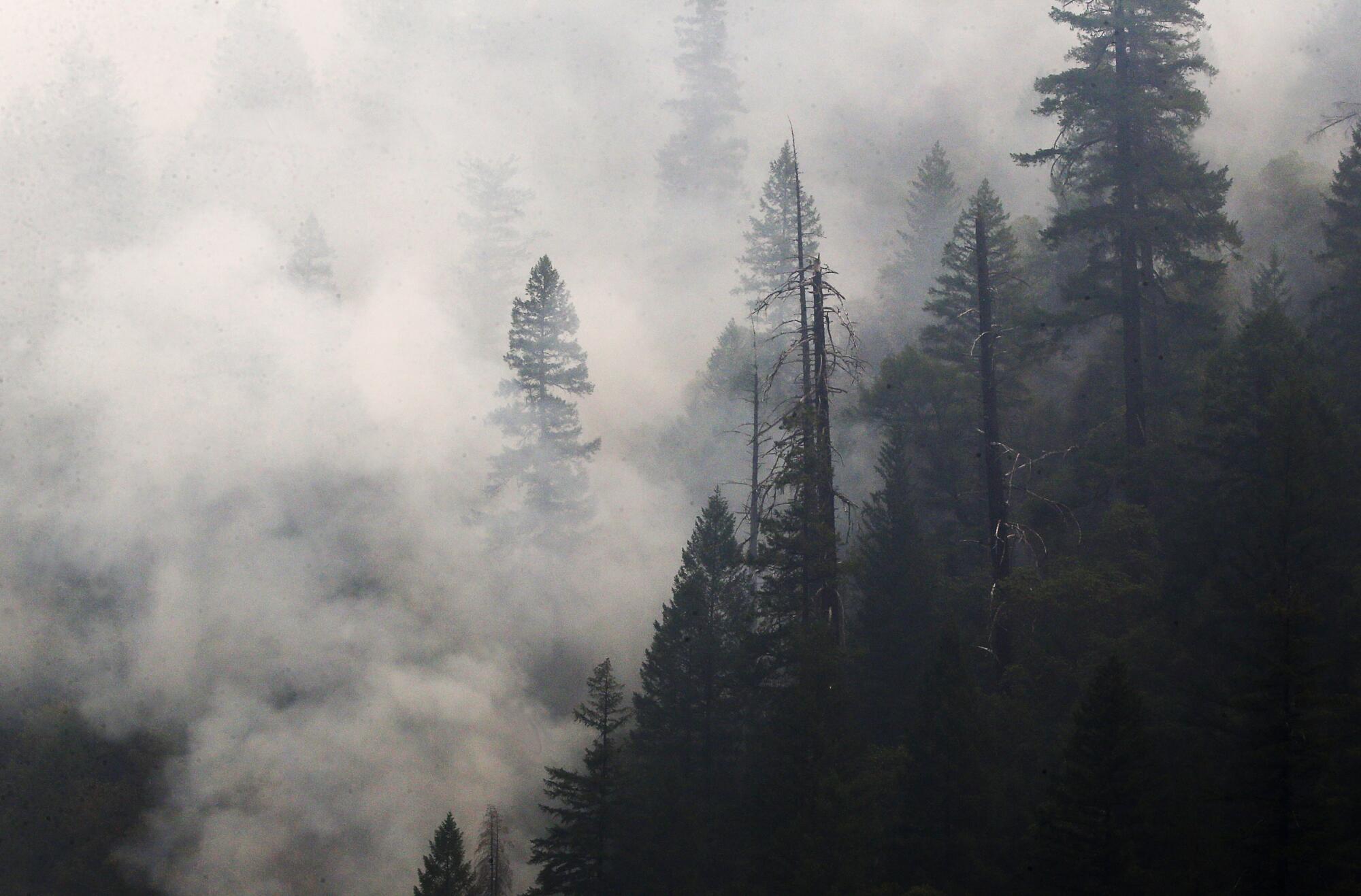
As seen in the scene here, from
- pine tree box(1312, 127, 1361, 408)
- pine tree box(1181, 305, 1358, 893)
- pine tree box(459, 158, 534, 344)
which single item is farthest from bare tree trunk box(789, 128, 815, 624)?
pine tree box(459, 158, 534, 344)

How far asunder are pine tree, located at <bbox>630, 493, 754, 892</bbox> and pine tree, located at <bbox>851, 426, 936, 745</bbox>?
8.60 ft

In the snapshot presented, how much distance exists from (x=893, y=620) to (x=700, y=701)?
5510mm

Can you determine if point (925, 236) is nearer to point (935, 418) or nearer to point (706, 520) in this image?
point (935, 418)

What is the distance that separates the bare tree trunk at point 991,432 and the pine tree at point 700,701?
231 inches

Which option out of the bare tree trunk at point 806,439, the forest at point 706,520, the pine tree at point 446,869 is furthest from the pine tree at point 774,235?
the pine tree at point 446,869

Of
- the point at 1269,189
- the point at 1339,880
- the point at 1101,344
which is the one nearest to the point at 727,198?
the point at 1269,189

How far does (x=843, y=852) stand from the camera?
48.2 feet

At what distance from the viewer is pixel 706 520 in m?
24.2

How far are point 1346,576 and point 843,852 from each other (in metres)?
8.17

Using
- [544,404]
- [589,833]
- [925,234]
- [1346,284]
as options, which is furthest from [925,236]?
[589,833]

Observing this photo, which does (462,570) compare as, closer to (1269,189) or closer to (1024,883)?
(1024,883)

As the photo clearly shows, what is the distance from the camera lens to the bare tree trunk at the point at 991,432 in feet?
54.7

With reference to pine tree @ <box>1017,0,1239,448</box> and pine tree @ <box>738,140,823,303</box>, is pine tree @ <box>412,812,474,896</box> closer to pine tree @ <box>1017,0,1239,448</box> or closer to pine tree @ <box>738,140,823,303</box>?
pine tree @ <box>1017,0,1239,448</box>

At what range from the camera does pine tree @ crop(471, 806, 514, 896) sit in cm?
2795
